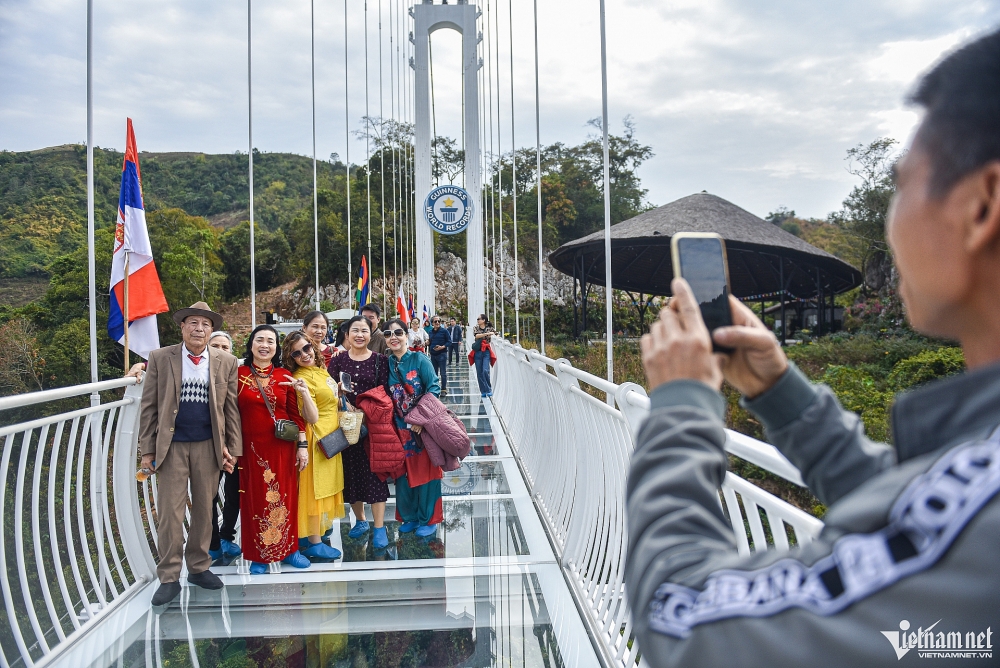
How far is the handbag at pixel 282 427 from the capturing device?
323 centimetres

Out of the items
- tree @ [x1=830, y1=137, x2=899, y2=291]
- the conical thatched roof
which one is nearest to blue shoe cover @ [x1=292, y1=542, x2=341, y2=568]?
the conical thatched roof

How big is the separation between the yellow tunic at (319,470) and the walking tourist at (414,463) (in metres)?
0.36

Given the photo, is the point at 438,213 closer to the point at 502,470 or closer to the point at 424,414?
the point at 502,470

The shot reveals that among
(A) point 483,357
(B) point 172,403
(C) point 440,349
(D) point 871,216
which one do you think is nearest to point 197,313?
(B) point 172,403

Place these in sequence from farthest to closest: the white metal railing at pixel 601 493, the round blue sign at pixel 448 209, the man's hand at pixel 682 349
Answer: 1. the round blue sign at pixel 448 209
2. the white metal railing at pixel 601 493
3. the man's hand at pixel 682 349

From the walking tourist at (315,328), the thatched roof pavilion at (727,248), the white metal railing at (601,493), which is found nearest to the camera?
the white metal railing at (601,493)

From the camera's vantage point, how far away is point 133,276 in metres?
3.54

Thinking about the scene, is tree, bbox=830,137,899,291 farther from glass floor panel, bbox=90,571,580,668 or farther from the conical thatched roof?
glass floor panel, bbox=90,571,580,668

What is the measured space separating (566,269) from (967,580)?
67.6ft

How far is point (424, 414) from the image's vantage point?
12.3 feet

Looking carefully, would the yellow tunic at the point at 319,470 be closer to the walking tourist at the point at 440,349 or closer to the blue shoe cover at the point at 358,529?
the blue shoe cover at the point at 358,529

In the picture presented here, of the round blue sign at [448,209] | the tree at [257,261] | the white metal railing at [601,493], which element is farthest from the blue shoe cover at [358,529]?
the tree at [257,261]

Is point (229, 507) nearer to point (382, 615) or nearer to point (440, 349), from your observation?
point (382, 615)

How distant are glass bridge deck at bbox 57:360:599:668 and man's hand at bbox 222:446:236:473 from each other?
20.2 inches
